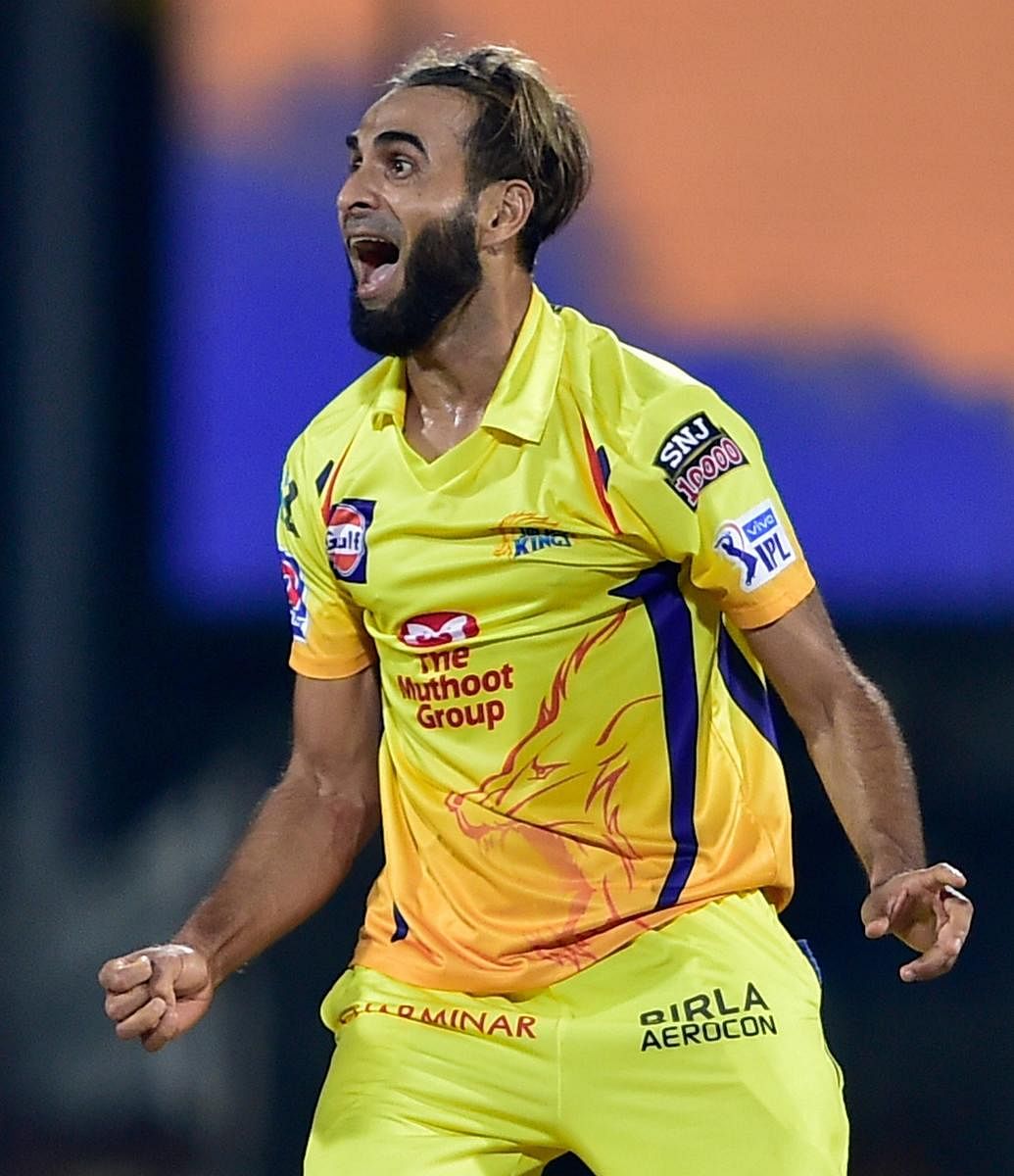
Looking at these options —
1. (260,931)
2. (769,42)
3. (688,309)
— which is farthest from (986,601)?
(260,931)

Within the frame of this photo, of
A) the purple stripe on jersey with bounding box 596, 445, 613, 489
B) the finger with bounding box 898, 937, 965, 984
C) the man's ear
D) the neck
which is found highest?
the man's ear

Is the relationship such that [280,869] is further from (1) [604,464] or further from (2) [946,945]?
(2) [946,945]

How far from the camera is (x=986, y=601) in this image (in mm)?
2715

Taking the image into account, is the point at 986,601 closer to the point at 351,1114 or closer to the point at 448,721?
the point at 448,721

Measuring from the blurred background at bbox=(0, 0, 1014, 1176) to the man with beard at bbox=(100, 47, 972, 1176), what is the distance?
611 millimetres

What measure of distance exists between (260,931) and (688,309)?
3.60 feet

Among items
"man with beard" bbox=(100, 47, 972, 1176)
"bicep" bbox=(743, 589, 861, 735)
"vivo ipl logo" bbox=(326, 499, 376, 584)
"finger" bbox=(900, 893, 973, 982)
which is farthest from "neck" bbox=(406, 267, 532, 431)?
"finger" bbox=(900, 893, 973, 982)

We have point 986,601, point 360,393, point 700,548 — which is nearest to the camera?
point 700,548

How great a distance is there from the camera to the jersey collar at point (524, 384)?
2029 millimetres

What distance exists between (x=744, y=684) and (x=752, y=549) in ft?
0.72

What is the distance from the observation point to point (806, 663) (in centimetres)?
199

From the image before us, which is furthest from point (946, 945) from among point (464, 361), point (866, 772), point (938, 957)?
point (464, 361)

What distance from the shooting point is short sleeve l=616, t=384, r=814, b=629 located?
1964 mm

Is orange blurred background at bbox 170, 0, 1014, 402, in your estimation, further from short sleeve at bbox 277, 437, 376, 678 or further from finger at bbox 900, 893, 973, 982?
finger at bbox 900, 893, 973, 982
